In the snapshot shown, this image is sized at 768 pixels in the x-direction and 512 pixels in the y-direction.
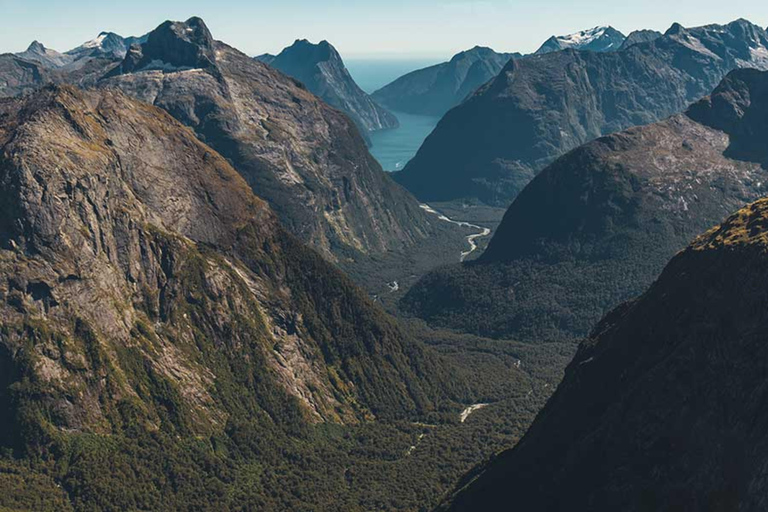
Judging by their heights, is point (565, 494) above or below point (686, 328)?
below

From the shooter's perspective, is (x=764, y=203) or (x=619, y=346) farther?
(x=619, y=346)

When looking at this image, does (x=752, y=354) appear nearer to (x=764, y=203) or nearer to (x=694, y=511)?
(x=694, y=511)

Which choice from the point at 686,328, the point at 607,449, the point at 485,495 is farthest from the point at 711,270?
the point at 485,495

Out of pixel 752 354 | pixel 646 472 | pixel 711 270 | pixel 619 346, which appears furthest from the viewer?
pixel 619 346

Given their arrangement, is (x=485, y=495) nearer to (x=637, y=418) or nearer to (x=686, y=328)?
(x=637, y=418)

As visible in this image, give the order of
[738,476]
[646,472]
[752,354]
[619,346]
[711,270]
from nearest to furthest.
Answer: [738,476] → [752,354] → [646,472] → [711,270] → [619,346]

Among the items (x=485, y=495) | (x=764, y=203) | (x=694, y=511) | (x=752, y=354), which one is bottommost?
(x=485, y=495)
